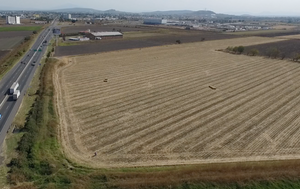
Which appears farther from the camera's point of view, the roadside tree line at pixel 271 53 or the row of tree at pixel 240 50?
the row of tree at pixel 240 50

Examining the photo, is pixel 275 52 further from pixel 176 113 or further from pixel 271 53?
pixel 176 113

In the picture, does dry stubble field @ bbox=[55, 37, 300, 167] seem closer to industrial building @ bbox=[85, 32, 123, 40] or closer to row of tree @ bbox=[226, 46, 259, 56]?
row of tree @ bbox=[226, 46, 259, 56]

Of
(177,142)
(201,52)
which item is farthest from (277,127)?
(201,52)

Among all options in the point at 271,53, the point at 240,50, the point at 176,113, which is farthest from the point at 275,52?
the point at 176,113

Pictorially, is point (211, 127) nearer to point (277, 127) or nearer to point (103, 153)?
point (277, 127)

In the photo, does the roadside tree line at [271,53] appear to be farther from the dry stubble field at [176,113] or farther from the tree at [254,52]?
the dry stubble field at [176,113]

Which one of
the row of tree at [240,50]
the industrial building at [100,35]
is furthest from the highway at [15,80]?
the row of tree at [240,50]
